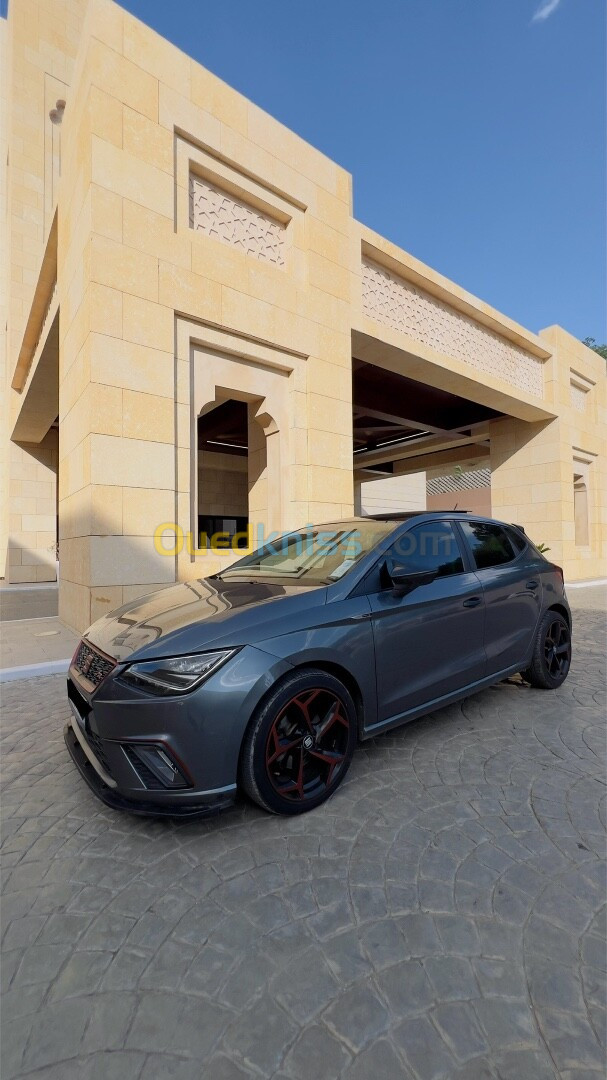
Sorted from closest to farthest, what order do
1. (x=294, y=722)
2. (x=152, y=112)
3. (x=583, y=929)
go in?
(x=583, y=929) < (x=294, y=722) < (x=152, y=112)

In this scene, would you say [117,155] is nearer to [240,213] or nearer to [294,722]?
[240,213]

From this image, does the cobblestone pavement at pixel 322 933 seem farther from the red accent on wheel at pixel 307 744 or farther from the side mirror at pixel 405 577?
the side mirror at pixel 405 577

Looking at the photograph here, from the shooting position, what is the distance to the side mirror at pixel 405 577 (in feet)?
8.22

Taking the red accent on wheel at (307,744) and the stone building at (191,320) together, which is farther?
the stone building at (191,320)

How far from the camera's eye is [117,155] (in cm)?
550

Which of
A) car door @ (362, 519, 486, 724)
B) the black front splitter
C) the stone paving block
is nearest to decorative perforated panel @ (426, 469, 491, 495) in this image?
car door @ (362, 519, 486, 724)

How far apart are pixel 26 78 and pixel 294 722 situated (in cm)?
1832

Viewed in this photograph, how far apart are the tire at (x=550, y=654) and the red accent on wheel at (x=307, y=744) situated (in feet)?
7.07

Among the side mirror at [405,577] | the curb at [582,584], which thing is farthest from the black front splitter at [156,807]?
the curb at [582,584]

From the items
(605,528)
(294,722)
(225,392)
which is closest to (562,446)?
(605,528)

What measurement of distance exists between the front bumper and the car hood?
0.42ft

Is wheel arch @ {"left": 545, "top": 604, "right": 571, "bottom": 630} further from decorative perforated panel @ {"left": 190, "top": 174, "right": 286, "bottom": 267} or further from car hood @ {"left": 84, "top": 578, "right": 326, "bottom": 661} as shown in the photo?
decorative perforated panel @ {"left": 190, "top": 174, "right": 286, "bottom": 267}

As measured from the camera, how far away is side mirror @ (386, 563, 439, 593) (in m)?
2.51

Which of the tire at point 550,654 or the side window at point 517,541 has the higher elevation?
the side window at point 517,541
